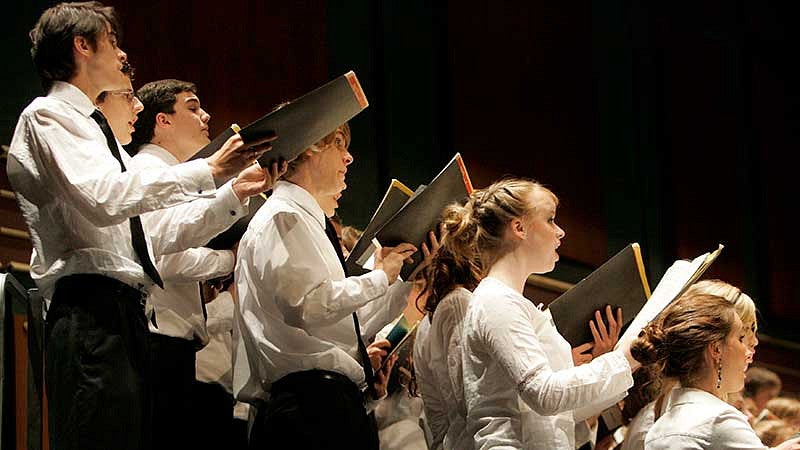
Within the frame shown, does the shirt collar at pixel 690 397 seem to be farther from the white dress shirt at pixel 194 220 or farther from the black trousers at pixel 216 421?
the black trousers at pixel 216 421

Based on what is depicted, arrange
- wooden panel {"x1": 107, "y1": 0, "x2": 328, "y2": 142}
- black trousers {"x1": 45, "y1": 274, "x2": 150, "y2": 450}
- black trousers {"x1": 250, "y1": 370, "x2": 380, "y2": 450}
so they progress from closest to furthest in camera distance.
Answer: black trousers {"x1": 45, "y1": 274, "x2": 150, "y2": 450}
black trousers {"x1": 250, "y1": 370, "x2": 380, "y2": 450}
wooden panel {"x1": 107, "y1": 0, "x2": 328, "y2": 142}

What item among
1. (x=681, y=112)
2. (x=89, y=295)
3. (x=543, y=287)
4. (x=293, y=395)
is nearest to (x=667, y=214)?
(x=681, y=112)

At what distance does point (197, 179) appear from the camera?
2662 millimetres

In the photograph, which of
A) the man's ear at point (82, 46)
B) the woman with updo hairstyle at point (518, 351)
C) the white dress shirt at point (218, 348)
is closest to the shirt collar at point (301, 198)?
the woman with updo hairstyle at point (518, 351)

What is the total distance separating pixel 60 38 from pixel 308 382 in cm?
96

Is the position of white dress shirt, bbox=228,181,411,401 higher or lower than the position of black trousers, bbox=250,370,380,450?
higher

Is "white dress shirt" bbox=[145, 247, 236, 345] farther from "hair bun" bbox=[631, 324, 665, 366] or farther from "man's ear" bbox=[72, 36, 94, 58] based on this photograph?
"hair bun" bbox=[631, 324, 665, 366]

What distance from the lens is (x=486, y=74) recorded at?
5660mm

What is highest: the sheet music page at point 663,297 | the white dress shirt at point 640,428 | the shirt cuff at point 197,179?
the shirt cuff at point 197,179

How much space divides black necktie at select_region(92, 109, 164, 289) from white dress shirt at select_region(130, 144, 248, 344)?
7.4 inches

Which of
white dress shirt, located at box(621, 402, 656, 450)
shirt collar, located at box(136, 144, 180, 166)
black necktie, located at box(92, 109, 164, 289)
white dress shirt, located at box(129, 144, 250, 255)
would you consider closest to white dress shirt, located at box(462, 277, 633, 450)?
white dress shirt, located at box(621, 402, 656, 450)

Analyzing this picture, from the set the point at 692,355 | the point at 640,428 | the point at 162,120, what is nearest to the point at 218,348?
the point at 162,120

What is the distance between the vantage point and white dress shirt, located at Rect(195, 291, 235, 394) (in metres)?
3.34

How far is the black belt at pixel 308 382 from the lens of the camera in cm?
291
